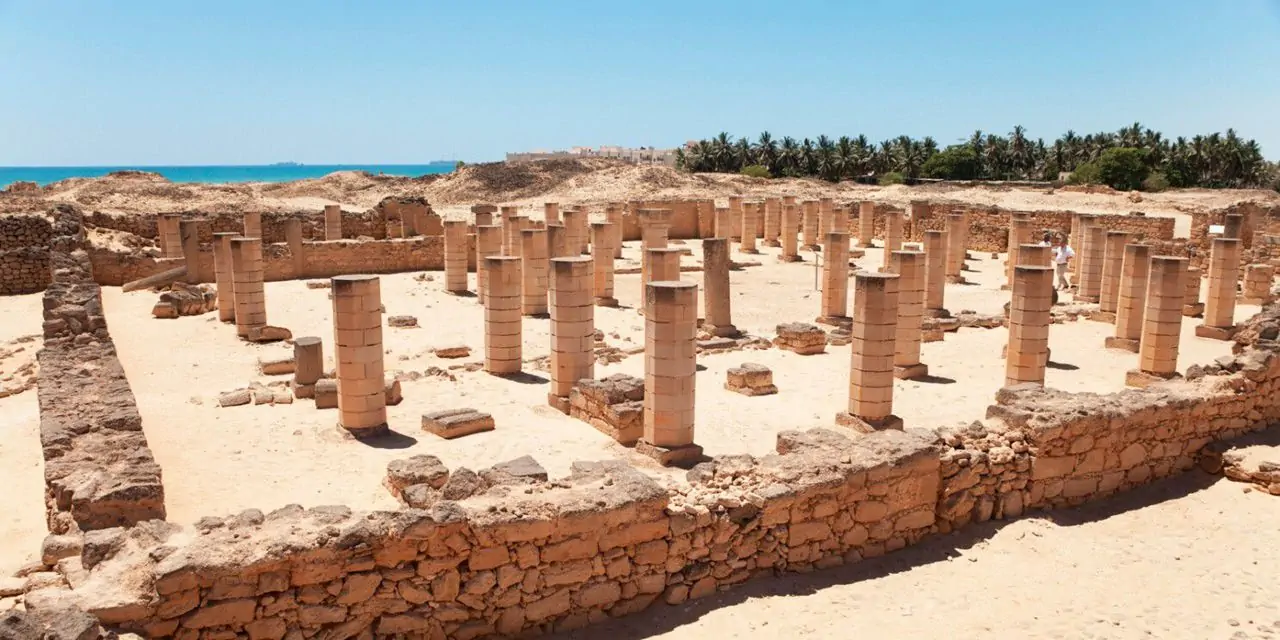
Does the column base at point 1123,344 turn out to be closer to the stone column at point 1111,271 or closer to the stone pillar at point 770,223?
the stone column at point 1111,271

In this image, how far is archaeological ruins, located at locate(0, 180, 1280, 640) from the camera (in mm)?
6855

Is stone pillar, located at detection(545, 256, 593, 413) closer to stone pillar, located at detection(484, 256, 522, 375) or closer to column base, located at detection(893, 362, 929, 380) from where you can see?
stone pillar, located at detection(484, 256, 522, 375)

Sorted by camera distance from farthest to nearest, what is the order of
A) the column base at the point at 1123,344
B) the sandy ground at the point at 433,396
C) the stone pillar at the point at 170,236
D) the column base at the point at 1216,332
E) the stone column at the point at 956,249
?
the stone column at the point at 956,249
the stone pillar at the point at 170,236
the column base at the point at 1216,332
the column base at the point at 1123,344
the sandy ground at the point at 433,396

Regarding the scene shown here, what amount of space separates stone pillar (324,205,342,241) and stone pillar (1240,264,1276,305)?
26.4 m

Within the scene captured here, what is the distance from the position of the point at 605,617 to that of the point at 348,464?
4.98 meters

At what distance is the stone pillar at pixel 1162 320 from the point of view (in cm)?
1524

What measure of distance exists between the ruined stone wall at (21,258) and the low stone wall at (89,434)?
10.3m

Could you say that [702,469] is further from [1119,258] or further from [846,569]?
[1119,258]

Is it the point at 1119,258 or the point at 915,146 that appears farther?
the point at 915,146

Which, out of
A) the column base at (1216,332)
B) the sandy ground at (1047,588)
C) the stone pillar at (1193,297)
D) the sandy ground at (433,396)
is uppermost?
the stone pillar at (1193,297)

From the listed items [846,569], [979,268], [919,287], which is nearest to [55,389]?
[846,569]

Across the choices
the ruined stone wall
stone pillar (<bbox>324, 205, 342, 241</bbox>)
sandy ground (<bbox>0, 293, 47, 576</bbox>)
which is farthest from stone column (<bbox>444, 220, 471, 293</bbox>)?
sandy ground (<bbox>0, 293, 47, 576</bbox>)

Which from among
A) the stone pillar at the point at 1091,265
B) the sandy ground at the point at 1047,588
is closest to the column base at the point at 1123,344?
Answer: the stone pillar at the point at 1091,265

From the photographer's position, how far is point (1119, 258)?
21312mm
